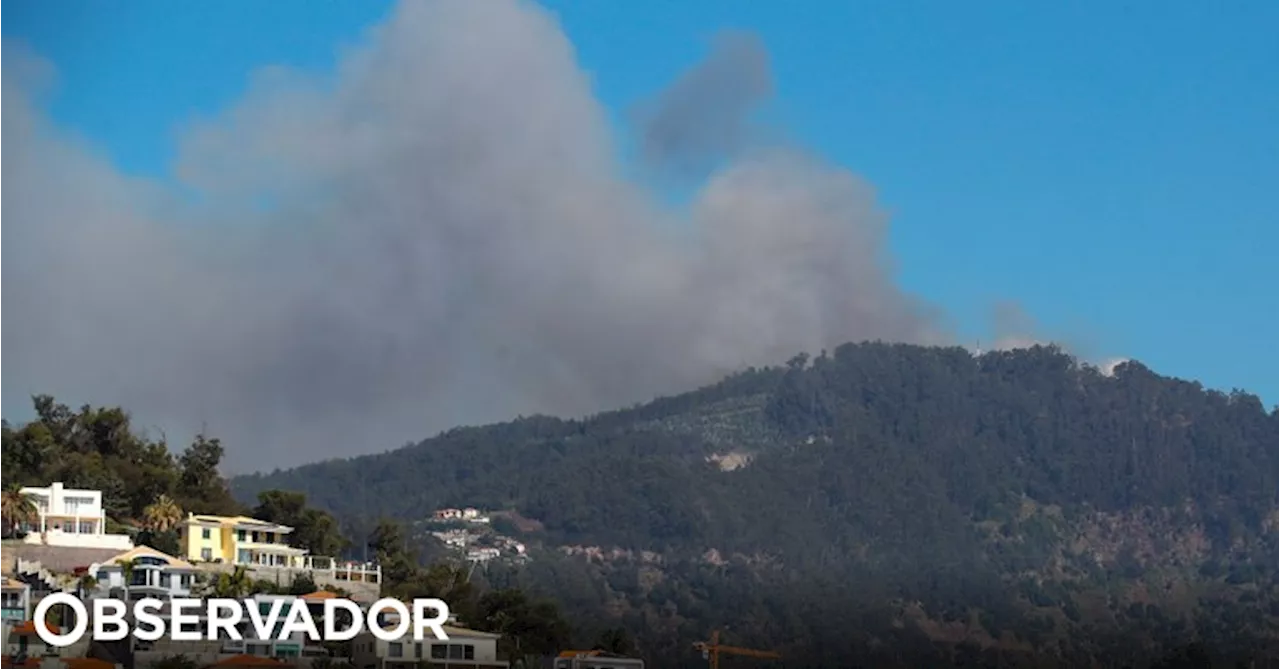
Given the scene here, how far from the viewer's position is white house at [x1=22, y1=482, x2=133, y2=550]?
336 ft

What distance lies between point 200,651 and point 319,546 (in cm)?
2557

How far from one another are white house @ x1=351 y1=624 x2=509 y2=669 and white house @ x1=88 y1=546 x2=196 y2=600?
8.69m

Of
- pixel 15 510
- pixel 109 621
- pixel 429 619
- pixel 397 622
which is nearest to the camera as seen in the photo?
pixel 109 621

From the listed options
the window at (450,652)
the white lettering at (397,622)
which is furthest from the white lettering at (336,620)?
the window at (450,652)

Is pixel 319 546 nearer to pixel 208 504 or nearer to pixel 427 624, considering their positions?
pixel 208 504

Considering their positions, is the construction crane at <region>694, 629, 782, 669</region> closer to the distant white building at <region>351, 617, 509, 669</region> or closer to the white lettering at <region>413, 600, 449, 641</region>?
the distant white building at <region>351, 617, 509, 669</region>

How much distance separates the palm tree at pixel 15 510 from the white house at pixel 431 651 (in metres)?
17.0

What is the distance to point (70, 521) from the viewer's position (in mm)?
104375

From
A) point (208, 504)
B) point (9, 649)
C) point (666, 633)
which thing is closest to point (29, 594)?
point (9, 649)

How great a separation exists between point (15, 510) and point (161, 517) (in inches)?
312

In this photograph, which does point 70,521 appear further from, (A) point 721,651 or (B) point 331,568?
(A) point 721,651

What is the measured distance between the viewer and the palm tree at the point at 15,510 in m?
102

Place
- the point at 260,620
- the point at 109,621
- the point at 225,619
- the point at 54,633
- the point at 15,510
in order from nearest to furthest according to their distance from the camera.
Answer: the point at 109,621 → the point at 54,633 → the point at 225,619 → the point at 260,620 → the point at 15,510

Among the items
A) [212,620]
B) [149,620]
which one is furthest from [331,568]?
[149,620]
